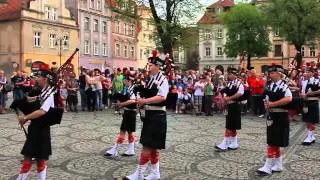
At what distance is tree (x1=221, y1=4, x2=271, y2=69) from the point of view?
6041 centimetres

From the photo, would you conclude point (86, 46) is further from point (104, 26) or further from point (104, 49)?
point (104, 26)

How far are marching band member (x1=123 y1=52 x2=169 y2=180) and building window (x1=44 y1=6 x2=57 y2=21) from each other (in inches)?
1765

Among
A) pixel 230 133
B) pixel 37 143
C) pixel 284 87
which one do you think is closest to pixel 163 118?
pixel 37 143

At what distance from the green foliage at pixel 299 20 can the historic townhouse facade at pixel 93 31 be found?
22.1 metres

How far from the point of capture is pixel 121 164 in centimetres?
925

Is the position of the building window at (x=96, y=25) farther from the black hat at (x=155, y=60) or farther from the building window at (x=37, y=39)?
the black hat at (x=155, y=60)

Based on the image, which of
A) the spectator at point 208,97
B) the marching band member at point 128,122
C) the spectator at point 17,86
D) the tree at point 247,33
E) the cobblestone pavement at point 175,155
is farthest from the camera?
the tree at point 247,33

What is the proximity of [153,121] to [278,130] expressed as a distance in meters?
2.64

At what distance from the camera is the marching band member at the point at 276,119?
870 centimetres

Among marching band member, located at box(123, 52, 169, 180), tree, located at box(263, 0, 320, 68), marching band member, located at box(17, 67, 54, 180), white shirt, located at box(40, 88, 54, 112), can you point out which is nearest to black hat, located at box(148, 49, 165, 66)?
marching band member, located at box(123, 52, 169, 180)

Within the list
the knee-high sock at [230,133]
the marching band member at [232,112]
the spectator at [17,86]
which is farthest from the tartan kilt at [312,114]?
the spectator at [17,86]

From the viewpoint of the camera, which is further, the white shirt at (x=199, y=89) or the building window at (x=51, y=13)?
the building window at (x=51, y=13)

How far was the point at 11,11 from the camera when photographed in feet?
157

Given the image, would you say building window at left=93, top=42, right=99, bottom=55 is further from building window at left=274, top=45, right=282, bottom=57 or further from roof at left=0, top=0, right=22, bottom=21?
building window at left=274, top=45, right=282, bottom=57
